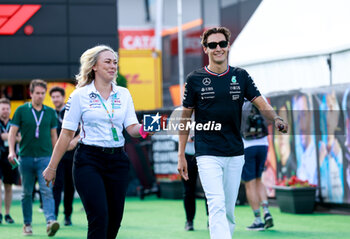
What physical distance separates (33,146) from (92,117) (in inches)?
167

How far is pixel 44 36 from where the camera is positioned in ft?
74.5

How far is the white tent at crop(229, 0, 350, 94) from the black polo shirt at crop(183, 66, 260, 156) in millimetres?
6879

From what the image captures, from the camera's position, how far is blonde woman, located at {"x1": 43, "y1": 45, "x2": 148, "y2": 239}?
18.5ft

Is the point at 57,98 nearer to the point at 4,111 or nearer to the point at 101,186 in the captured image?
the point at 4,111

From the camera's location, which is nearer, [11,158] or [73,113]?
[73,113]

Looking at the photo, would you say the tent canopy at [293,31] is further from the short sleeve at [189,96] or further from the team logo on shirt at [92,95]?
the team logo on shirt at [92,95]

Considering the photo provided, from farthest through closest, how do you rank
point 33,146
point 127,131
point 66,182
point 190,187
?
point 66,182 → point 190,187 → point 33,146 → point 127,131

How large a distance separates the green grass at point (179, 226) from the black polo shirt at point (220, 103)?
322cm

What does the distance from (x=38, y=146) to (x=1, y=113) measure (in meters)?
2.71

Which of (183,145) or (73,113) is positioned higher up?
(73,113)

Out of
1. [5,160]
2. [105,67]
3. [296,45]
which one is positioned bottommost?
[5,160]

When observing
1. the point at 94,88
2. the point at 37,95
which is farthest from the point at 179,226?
the point at 94,88

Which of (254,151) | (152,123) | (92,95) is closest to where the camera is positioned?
(152,123)

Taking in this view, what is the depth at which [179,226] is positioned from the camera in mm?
11109
